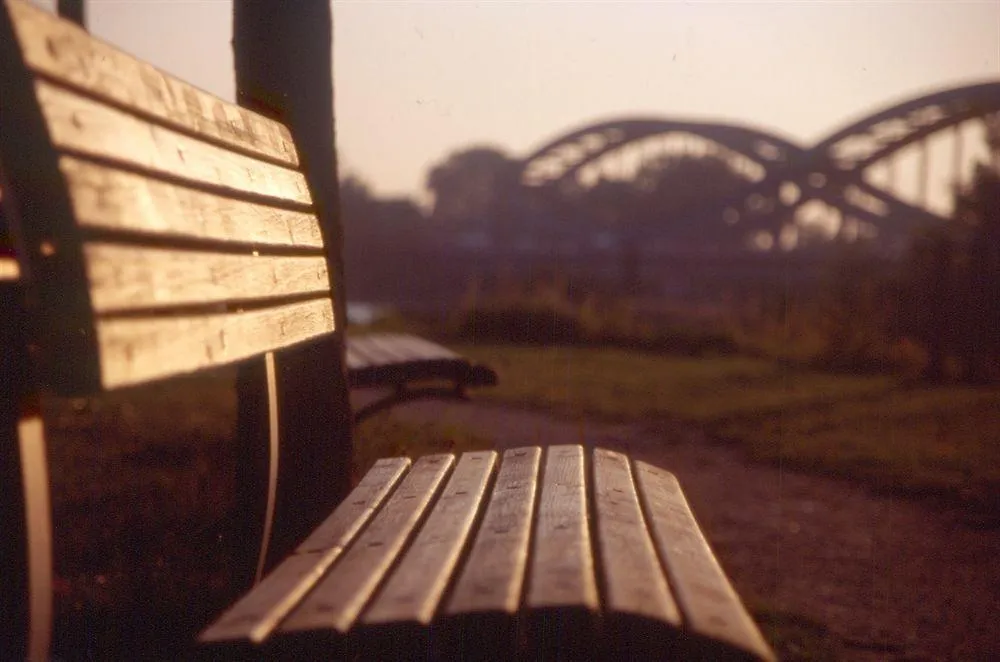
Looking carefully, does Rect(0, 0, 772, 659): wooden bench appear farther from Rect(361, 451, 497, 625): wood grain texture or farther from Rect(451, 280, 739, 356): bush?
Rect(451, 280, 739, 356): bush

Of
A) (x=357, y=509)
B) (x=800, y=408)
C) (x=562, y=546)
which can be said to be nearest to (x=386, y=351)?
(x=357, y=509)

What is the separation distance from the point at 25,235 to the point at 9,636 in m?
0.47

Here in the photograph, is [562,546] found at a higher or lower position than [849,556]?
higher

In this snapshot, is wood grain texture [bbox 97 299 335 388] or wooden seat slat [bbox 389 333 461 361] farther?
wooden seat slat [bbox 389 333 461 361]

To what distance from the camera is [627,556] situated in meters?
1.54

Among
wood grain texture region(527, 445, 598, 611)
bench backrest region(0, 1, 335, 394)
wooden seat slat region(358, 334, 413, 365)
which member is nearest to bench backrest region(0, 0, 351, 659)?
bench backrest region(0, 1, 335, 394)

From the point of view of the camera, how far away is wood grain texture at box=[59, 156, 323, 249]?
50.1 inches

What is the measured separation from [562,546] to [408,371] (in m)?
2.41

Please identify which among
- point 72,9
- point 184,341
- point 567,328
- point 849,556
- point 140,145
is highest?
point 72,9

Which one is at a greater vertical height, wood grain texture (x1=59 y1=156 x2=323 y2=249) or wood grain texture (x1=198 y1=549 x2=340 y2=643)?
wood grain texture (x1=59 y1=156 x2=323 y2=249)

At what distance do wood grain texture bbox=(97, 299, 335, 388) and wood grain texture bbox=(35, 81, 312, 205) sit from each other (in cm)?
20

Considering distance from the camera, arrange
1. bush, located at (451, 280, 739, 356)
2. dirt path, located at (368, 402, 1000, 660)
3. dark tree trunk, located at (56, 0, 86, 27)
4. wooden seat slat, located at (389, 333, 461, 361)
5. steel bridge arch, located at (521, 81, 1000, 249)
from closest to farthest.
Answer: dirt path, located at (368, 402, 1000, 660)
wooden seat slat, located at (389, 333, 461, 361)
dark tree trunk, located at (56, 0, 86, 27)
bush, located at (451, 280, 739, 356)
steel bridge arch, located at (521, 81, 1000, 249)

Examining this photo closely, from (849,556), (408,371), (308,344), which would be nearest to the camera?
(308,344)

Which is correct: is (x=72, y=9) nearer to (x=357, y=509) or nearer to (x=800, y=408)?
(x=357, y=509)
